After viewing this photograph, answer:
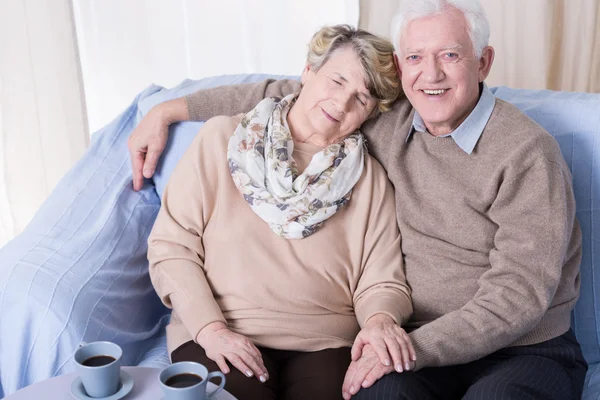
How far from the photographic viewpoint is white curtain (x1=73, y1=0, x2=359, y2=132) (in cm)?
309

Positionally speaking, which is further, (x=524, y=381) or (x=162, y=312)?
(x=162, y=312)

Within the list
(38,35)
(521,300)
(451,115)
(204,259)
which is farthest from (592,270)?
(38,35)

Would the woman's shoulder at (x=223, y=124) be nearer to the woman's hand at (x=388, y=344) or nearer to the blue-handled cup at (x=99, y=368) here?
the woman's hand at (x=388, y=344)

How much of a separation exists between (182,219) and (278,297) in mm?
308

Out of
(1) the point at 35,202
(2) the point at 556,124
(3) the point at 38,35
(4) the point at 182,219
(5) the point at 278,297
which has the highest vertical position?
(3) the point at 38,35

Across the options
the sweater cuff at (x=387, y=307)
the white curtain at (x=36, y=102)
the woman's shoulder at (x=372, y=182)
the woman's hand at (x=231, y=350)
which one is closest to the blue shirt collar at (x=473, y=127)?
the woman's shoulder at (x=372, y=182)

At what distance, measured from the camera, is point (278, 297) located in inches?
66.3

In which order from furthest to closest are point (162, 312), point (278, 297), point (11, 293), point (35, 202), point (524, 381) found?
point (35, 202)
point (162, 312)
point (278, 297)
point (11, 293)
point (524, 381)

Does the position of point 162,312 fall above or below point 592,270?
below

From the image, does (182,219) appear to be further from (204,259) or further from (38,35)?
(38,35)

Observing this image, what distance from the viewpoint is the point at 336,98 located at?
1.75m

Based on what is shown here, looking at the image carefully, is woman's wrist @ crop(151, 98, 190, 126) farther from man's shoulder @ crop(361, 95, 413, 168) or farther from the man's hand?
the man's hand

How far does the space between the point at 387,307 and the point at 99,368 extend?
72 centimetres

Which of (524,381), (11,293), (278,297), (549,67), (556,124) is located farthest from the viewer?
(549,67)
